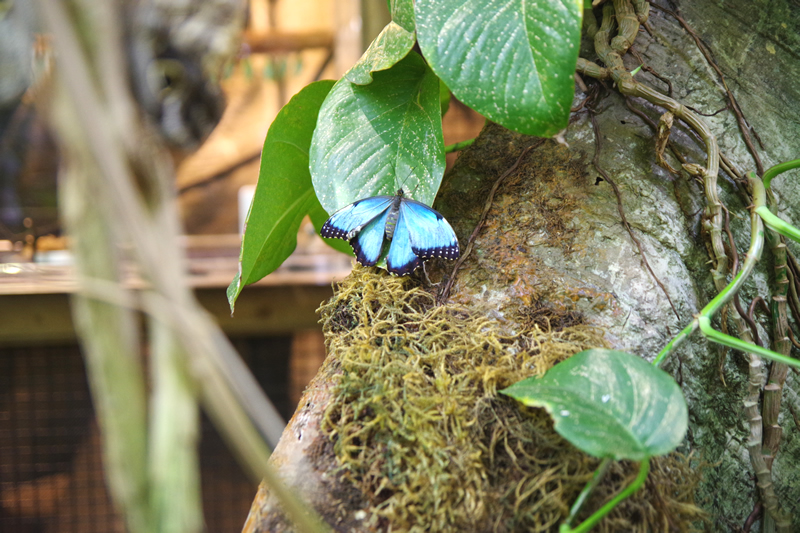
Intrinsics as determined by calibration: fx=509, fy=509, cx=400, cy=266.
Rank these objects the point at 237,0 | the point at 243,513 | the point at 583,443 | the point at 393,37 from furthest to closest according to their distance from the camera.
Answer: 1. the point at 243,513
2. the point at 237,0
3. the point at 393,37
4. the point at 583,443

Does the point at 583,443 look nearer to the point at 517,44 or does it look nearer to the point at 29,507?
the point at 517,44

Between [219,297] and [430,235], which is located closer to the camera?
[430,235]

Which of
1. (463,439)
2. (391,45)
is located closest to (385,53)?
(391,45)

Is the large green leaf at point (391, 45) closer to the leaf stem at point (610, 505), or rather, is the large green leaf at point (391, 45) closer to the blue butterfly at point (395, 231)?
the blue butterfly at point (395, 231)

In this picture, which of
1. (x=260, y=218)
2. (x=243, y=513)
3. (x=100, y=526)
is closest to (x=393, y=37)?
(x=260, y=218)

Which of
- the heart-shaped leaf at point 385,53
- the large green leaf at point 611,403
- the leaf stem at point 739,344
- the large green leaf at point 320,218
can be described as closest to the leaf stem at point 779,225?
the leaf stem at point 739,344

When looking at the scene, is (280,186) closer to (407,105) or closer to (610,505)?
(407,105)
